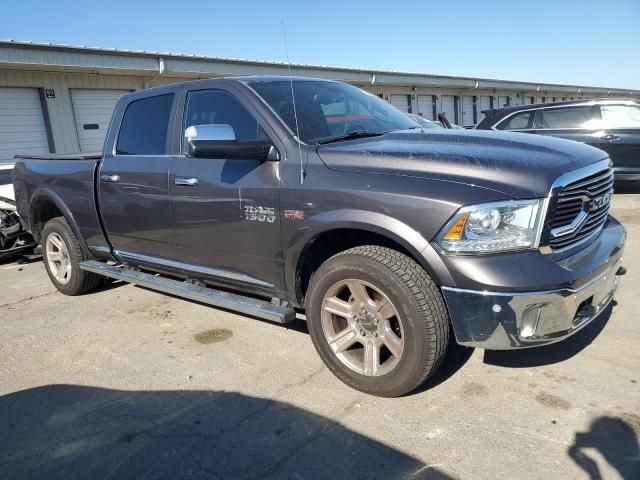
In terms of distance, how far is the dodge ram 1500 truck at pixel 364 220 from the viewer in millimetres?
2539

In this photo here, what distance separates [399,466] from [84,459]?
60.9 inches

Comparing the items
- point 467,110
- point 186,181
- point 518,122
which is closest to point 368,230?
point 186,181

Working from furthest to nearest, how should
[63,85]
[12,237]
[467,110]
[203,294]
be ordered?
[467,110], [63,85], [12,237], [203,294]

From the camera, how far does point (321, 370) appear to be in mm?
3373

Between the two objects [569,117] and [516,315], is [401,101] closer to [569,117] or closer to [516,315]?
[569,117]

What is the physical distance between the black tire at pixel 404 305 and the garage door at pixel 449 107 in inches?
1155

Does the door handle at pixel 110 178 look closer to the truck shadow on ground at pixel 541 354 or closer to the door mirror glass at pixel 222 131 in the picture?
the door mirror glass at pixel 222 131

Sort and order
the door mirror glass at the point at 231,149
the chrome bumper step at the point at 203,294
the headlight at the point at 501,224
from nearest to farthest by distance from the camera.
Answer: the headlight at the point at 501,224
the door mirror glass at the point at 231,149
the chrome bumper step at the point at 203,294

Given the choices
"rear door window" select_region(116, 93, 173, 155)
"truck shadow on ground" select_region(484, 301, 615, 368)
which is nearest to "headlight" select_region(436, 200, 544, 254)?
"truck shadow on ground" select_region(484, 301, 615, 368)

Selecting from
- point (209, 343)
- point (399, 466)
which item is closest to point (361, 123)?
point (209, 343)

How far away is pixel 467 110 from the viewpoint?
1321 inches

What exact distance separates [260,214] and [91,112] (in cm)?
1484

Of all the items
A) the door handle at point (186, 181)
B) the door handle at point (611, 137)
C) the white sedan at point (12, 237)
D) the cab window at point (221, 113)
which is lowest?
the white sedan at point (12, 237)

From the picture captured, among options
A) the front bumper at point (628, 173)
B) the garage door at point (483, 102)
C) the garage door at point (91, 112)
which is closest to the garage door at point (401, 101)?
the garage door at point (483, 102)
